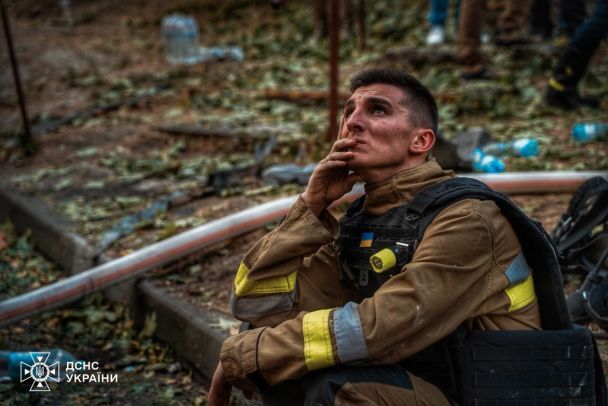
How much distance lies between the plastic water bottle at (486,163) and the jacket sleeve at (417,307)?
3.20 m

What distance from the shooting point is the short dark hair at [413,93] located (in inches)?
93.8

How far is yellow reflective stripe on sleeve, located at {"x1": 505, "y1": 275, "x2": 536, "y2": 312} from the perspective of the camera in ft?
6.84

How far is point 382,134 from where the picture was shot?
92.2 inches

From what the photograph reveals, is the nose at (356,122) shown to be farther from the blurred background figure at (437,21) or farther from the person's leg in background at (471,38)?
the blurred background figure at (437,21)

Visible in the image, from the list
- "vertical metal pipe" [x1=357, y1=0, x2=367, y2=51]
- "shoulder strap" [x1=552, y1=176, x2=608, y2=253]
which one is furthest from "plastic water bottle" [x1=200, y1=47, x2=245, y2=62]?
"shoulder strap" [x1=552, y1=176, x2=608, y2=253]

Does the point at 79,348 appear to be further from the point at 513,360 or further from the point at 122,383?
the point at 513,360

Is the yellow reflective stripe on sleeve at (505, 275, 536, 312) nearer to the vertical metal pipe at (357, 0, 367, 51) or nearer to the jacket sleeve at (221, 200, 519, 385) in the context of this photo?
the jacket sleeve at (221, 200, 519, 385)

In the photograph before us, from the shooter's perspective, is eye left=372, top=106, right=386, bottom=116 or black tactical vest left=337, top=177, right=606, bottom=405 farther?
eye left=372, top=106, right=386, bottom=116

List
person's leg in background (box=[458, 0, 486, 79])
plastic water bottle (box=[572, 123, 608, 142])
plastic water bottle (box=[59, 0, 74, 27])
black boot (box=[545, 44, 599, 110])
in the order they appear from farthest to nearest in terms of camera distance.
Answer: plastic water bottle (box=[59, 0, 74, 27])
person's leg in background (box=[458, 0, 486, 79])
black boot (box=[545, 44, 599, 110])
plastic water bottle (box=[572, 123, 608, 142])

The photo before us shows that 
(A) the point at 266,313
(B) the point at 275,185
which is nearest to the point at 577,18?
(B) the point at 275,185

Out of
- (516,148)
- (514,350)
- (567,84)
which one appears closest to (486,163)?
(516,148)

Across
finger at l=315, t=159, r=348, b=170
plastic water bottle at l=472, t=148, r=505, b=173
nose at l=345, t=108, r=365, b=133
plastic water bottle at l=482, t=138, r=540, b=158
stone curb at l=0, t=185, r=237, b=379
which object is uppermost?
nose at l=345, t=108, r=365, b=133

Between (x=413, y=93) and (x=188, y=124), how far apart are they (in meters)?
6.12

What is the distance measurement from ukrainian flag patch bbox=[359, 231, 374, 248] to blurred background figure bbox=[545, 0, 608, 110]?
485cm
